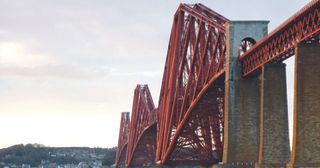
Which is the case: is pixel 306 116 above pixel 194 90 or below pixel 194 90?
below

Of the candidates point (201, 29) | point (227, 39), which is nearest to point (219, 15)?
point (201, 29)

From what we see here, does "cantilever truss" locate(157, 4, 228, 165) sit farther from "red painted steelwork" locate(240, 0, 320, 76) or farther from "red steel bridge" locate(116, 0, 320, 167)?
"red painted steelwork" locate(240, 0, 320, 76)

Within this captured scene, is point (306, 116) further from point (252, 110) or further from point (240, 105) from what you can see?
point (240, 105)

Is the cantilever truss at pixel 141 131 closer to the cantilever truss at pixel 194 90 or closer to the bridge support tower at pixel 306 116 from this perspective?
the cantilever truss at pixel 194 90

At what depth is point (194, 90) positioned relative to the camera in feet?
298

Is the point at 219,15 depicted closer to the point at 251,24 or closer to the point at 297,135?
the point at 251,24

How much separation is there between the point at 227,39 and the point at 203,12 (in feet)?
63.3

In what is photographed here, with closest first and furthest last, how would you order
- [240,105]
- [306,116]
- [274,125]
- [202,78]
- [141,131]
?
1. [306,116]
2. [274,125]
3. [240,105]
4. [202,78]
5. [141,131]

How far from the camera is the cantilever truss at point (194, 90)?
278 feet

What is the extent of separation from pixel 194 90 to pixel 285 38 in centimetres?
3209

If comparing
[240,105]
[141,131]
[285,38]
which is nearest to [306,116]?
[285,38]

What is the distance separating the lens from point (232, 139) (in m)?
70.9

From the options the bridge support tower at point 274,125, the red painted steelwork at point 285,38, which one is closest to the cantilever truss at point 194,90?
the red painted steelwork at point 285,38

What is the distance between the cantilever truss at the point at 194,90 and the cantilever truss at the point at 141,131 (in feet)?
180
